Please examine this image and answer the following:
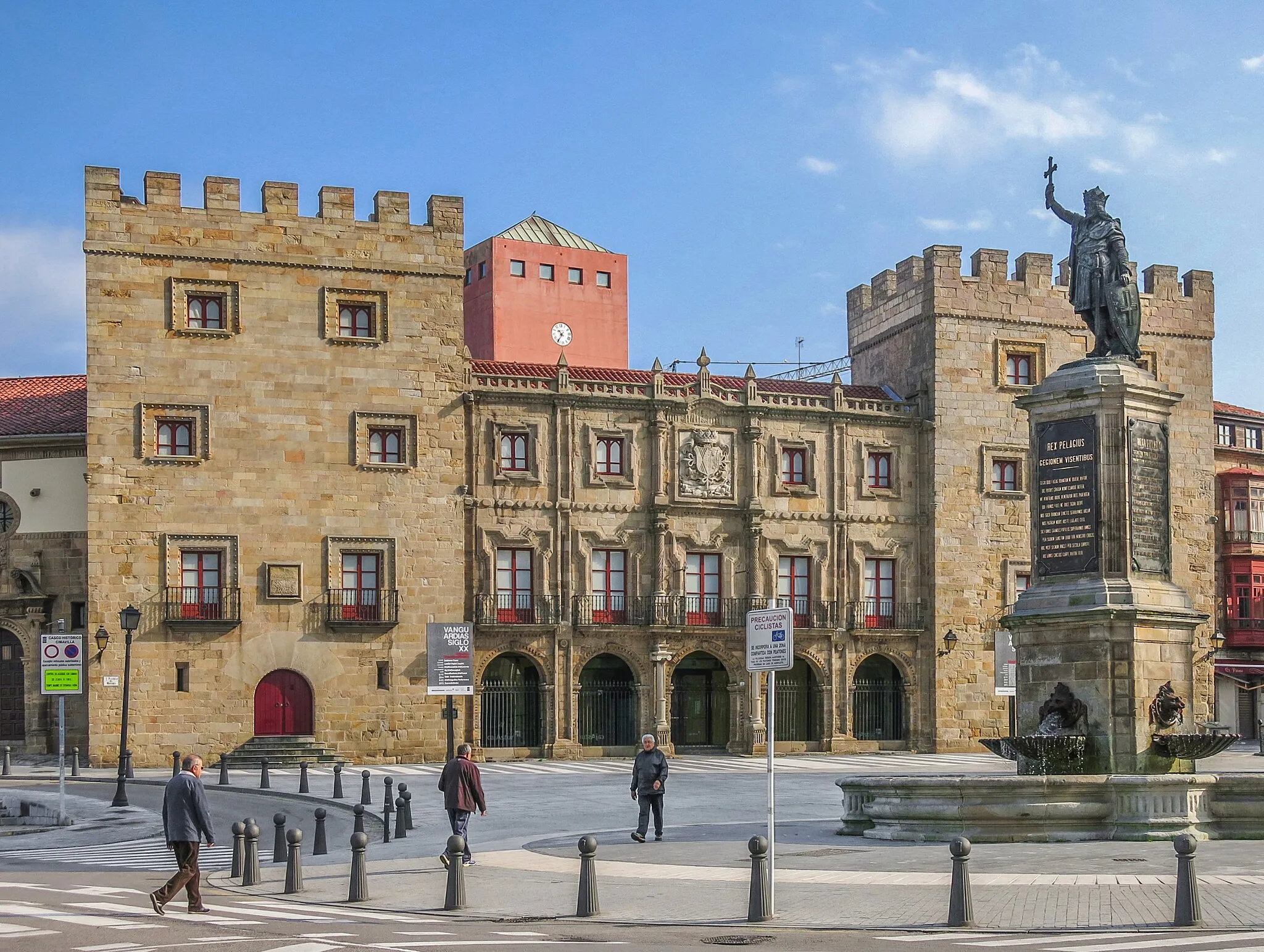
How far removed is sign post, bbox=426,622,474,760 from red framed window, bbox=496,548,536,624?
2.91m

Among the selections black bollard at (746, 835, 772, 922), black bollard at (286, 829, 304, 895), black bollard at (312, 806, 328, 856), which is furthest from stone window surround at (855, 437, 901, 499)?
black bollard at (746, 835, 772, 922)

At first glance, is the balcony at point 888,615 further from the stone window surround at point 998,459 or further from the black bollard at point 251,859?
the black bollard at point 251,859

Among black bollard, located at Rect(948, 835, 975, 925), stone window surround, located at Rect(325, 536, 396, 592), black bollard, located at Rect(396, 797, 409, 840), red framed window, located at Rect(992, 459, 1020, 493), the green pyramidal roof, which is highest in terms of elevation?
the green pyramidal roof

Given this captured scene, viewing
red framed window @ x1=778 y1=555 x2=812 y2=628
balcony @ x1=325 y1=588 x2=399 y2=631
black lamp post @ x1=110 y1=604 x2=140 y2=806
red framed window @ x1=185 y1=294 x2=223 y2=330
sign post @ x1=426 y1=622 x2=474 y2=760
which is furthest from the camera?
red framed window @ x1=778 y1=555 x2=812 y2=628

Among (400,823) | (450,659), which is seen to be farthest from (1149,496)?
(450,659)

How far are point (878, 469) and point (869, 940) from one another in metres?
40.6

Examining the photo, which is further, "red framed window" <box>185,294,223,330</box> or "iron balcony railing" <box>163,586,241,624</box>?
"red framed window" <box>185,294,223,330</box>

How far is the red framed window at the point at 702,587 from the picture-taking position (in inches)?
2048

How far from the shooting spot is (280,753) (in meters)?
45.8

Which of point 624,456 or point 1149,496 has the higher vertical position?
point 624,456

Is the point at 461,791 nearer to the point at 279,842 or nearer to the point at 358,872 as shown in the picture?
the point at 279,842

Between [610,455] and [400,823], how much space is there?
86.5 ft

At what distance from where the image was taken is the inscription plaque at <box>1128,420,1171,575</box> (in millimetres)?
23641

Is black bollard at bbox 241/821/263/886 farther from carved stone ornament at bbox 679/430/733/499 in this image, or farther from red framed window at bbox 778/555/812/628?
red framed window at bbox 778/555/812/628
